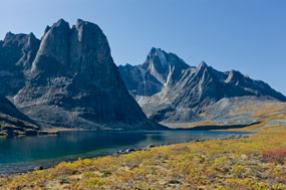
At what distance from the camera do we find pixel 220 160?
4994 cm

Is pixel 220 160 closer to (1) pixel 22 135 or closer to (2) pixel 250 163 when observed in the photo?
(2) pixel 250 163

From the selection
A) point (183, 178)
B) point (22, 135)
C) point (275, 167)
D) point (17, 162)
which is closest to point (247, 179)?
point (183, 178)

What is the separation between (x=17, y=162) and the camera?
263ft

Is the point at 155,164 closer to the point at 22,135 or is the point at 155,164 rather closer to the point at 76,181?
the point at 76,181

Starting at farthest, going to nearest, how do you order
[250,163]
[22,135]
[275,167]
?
[22,135] → [250,163] → [275,167]

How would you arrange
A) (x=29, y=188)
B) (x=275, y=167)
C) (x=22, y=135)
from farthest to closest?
(x=22, y=135) < (x=275, y=167) < (x=29, y=188)

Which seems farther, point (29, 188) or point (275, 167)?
point (275, 167)

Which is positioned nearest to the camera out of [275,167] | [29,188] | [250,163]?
[29,188]

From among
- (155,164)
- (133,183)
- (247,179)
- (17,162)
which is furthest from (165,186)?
(17,162)

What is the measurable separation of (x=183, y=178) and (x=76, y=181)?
991cm

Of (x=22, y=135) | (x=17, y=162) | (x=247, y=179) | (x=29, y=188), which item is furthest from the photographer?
(x=22, y=135)

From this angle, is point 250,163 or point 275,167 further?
point 250,163

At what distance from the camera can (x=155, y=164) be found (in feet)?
159

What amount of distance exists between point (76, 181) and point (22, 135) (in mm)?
169447
